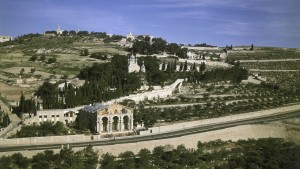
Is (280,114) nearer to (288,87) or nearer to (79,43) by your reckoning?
(288,87)

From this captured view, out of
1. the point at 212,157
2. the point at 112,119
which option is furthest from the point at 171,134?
the point at 112,119

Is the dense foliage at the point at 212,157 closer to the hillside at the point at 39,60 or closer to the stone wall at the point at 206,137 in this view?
the stone wall at the point at 206,137

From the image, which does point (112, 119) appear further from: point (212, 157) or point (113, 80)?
point (113, 80)

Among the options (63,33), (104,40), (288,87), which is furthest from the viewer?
(63,33)

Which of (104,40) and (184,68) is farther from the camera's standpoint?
(104,40)

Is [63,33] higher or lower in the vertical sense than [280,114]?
higher

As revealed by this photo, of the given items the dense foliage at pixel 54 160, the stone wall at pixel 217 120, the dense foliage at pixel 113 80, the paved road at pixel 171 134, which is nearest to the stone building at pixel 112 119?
the stone wall at pixel 217 120

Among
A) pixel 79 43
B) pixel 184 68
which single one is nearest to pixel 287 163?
pixel 184 68
